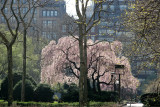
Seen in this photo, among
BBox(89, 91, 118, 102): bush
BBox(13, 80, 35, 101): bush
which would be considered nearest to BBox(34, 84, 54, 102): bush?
BBox(13, 80, 35, 101): bush

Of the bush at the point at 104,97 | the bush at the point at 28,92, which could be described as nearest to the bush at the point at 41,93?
the bush at the point at 28,92

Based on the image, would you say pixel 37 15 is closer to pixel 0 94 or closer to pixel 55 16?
pixel 55 16

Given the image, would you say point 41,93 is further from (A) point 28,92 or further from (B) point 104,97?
(B) point 104,97

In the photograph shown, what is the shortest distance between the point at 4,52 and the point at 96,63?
19.2 m

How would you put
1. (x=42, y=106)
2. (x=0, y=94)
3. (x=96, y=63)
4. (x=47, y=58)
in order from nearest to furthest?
(x=42, y=106) → (x=0, y=94) → (x=96, y=63) → (x=47, y=58)

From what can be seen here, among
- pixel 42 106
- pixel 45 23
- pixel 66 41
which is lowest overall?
pixel 42 106

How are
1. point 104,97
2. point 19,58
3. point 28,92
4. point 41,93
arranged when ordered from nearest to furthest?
1. point 28,92
2. point 41,93
3. point 104,97
4. point 19,58

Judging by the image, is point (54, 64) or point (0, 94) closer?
point (0, 94)

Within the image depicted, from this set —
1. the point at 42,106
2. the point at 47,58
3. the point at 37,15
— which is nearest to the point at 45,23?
→ the point at 37,15

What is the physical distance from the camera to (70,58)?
39719 millimetres

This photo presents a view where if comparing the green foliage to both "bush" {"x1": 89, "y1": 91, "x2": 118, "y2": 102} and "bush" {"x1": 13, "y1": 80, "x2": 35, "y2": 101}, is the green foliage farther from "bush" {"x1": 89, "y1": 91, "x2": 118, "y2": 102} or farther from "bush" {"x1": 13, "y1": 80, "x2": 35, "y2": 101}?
"bush" {"x1": 89, "y1": 91, "x2": 118, "y2": 102}

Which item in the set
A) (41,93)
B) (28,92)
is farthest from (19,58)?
(41,93)

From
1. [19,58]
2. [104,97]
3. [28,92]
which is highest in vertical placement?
[19,58]

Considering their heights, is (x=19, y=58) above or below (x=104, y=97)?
above
